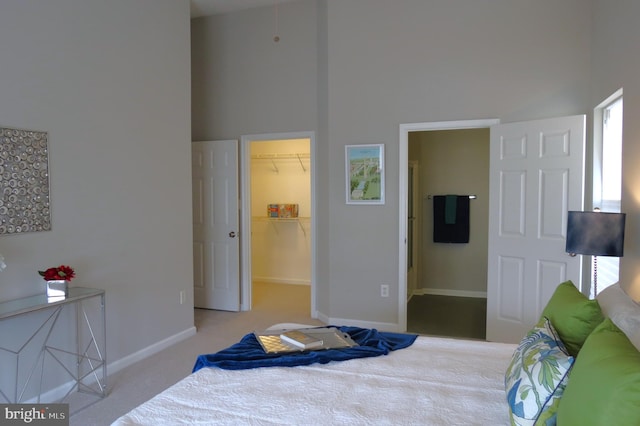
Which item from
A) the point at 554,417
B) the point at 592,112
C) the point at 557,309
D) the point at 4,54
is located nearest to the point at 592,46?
the point at 592,112

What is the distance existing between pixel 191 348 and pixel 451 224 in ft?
12.0

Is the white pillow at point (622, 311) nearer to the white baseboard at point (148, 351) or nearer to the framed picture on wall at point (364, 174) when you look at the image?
the framed picture on wall at point (364, 174)

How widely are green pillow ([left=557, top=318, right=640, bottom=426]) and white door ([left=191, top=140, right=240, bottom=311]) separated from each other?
167 inches

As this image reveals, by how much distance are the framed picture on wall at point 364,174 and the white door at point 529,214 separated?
104 cm

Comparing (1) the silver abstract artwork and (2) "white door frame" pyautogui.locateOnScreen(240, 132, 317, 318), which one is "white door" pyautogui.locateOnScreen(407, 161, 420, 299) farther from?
(1) the silver abstract artwork

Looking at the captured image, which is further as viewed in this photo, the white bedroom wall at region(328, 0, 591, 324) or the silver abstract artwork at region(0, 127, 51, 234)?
the white bedroom wall at region(328, 0, 591, 324)

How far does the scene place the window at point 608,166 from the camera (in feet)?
9.59

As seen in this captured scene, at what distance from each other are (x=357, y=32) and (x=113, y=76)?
2295mm

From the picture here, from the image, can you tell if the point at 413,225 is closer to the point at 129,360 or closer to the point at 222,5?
the point at 222,5

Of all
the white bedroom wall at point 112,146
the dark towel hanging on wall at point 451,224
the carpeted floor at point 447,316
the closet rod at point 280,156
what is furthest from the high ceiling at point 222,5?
the carpeted floor at point 447,316

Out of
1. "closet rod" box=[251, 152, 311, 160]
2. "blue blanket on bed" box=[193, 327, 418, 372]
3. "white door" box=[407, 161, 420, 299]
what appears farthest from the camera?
"closet rod" box=[251, 152, 311, 160]

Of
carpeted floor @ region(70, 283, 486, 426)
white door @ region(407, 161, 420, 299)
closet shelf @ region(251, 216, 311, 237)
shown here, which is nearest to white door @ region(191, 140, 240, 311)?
carpeted floor @ region(70, 283, 486, 426)

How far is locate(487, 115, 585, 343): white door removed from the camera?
3.47 metres

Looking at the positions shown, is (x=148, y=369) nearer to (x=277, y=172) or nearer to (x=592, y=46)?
(x=277, y=172)
